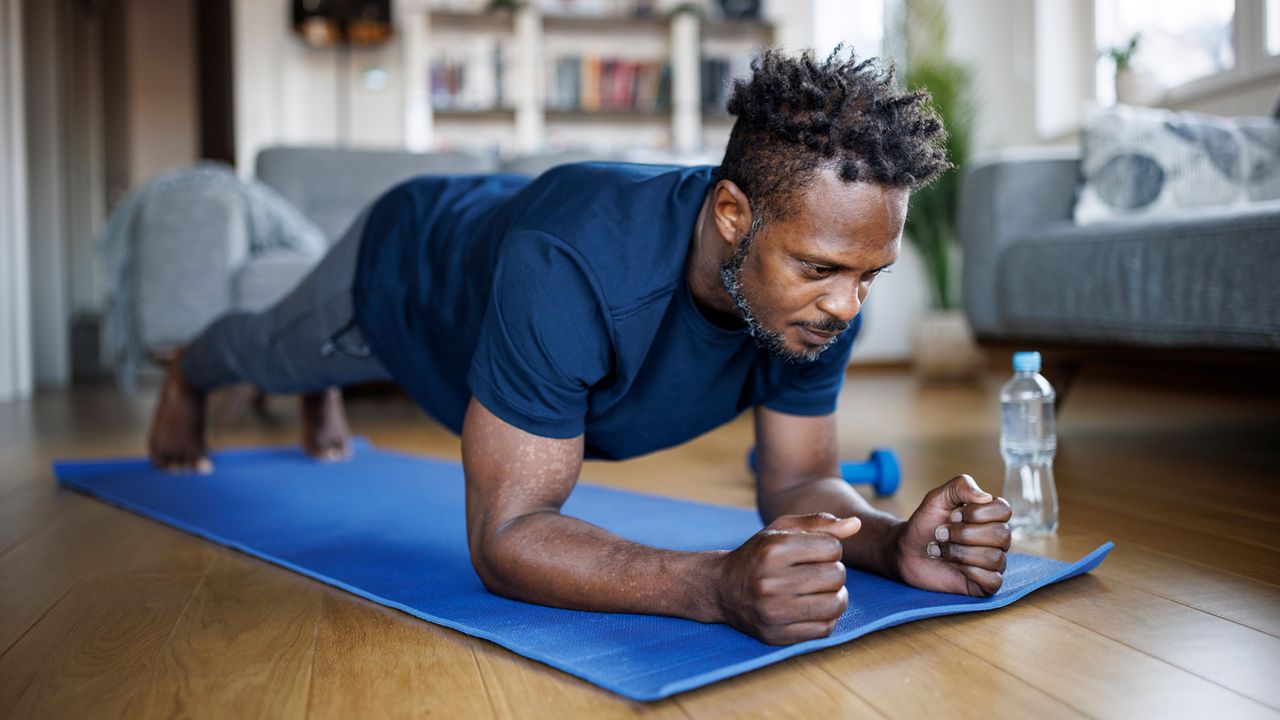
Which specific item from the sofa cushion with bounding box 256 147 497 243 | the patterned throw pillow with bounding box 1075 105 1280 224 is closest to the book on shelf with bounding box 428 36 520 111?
the sofa cushion with bounding box 256 147 497 243

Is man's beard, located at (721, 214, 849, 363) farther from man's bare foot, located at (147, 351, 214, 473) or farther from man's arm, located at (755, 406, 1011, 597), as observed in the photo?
man's bare foot, located at (147, 351, 214, 473)

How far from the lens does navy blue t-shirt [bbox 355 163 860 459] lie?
1.07 m

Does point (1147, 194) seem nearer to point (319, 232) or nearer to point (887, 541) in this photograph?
point (887, 541)

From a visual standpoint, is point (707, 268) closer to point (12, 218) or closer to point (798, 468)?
point (798, 468)

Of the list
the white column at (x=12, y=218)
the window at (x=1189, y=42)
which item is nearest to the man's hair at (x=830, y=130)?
the window at (x=1189, y=42)

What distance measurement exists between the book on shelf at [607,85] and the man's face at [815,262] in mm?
4429

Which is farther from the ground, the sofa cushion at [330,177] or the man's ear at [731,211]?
the sofa cushion at [330,177]

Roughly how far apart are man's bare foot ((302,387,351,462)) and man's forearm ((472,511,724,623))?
143 centimetres

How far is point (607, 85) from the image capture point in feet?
17.6

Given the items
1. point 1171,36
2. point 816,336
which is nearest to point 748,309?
point 816,336

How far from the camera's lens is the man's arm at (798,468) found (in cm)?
127

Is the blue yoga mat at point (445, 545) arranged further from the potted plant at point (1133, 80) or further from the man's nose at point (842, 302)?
the potted plant at point (1133, 80)

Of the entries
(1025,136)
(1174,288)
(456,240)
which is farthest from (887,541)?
(1025,136)

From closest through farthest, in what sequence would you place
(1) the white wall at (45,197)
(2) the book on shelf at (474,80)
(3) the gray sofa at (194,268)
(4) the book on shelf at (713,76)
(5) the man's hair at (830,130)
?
1. (5) the man's hair at (830,130)
2. (3) the gray sofa at (194,268)
3. (1) the white wall at (45,197)
4. (2) the book on shelf at (474,80)
5. (4) the book on shelf at (713,76)
